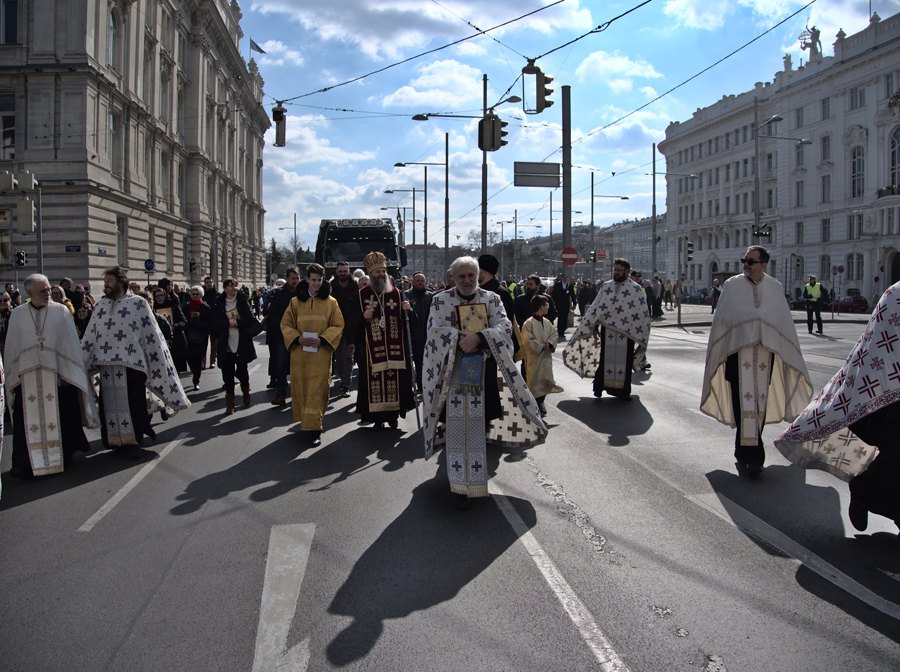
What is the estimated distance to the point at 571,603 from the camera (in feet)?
13.4

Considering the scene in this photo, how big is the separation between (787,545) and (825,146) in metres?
67.7

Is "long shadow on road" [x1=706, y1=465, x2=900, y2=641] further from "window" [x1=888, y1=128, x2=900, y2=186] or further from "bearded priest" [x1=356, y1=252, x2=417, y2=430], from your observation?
"window" [x1=888, y1=128, x2=900, y2=186]

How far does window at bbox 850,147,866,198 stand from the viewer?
2345 inches

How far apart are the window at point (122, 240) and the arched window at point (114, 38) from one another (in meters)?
6.58

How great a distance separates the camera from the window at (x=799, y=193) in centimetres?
6722

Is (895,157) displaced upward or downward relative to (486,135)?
upward

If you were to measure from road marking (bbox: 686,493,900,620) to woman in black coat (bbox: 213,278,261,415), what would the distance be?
6931 millimetres

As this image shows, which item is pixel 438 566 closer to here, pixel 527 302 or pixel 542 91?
pixel 527 302

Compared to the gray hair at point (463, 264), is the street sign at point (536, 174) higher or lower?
higher

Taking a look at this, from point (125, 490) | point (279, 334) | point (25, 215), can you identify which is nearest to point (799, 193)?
point (25, 215)

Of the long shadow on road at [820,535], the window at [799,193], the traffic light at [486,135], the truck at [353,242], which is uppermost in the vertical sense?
the window at [799,193]

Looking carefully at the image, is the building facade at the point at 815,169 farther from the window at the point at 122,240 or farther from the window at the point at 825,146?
the window at the point at 122,240

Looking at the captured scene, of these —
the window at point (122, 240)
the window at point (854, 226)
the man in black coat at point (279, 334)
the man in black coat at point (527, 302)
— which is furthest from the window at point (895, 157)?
the man in black coat at point (279, 334)

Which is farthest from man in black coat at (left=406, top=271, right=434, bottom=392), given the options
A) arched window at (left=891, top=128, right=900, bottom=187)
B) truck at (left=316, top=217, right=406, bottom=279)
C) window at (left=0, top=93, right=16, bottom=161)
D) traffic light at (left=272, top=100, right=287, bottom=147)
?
arched window at (left=891, top=128, right=900, bottom=187)
